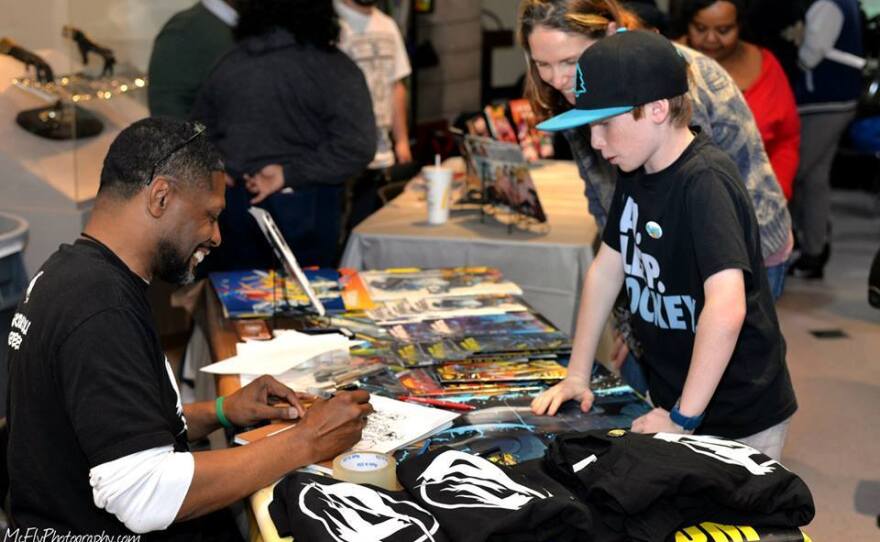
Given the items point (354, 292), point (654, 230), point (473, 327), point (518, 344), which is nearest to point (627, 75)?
point (654, 230)

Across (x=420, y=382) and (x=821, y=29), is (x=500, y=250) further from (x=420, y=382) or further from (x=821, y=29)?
(x=821, y=29)

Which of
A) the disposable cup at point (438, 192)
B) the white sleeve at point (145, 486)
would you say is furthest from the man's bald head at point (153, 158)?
the disposable cup at point (438, 192)

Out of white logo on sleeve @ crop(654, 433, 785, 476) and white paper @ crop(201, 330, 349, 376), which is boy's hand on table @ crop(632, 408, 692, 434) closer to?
white logo on sleeve @ crop(654, 433, 785, 476)

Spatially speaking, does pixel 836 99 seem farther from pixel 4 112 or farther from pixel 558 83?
pixel 4 112

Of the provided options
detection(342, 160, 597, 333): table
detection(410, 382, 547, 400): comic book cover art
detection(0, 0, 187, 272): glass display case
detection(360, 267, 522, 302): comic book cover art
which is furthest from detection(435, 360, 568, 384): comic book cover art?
detection(0, 0, 187, 272): glass display case

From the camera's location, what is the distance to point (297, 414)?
1885 mm

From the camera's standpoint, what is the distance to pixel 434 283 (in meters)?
2.80

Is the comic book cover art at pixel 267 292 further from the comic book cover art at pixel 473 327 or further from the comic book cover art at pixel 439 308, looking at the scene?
the comic book cover art at pixel 473 327

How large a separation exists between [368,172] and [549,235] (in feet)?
4.10

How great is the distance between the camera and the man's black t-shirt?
4.69ft

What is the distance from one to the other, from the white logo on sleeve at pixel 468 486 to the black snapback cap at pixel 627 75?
0.63 m

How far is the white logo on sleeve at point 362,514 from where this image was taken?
53.9 inches

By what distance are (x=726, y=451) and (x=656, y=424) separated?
0.89 ft

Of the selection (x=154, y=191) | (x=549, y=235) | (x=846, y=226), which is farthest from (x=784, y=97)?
(x=846, y=226)
